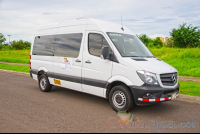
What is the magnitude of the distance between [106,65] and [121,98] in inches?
38.3

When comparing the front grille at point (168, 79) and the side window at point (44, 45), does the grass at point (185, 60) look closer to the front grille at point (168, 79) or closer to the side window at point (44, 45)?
the front grille at point (168, 79)

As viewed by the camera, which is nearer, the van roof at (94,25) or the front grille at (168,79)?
the front grille at (168,79)

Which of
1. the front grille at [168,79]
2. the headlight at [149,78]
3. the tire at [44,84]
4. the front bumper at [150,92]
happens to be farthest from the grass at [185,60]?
the tire at [44,84]

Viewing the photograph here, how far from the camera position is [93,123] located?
14.1ft

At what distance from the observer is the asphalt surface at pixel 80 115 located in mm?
4039

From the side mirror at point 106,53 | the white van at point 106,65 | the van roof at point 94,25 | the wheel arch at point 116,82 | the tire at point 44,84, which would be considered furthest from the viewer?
the tire at point 44,84

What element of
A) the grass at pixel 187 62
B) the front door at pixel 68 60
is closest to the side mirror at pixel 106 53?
the front door at pixel 68 60

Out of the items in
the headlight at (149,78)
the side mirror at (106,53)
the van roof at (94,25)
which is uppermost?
the van roof at (94,25)

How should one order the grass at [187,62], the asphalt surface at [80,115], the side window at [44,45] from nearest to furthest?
the asphalt surface at [80,115] < the side window at [44,45] < the grass at [187,62]

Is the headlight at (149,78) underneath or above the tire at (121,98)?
above

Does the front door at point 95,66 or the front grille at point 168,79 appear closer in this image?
the front grille at point 168,79

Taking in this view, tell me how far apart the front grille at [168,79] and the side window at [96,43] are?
1.77 meters

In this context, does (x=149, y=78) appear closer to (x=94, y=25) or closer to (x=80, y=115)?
(x=80, y=115)

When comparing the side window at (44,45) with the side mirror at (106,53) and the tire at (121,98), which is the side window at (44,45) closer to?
the side mirror at (106,53)
